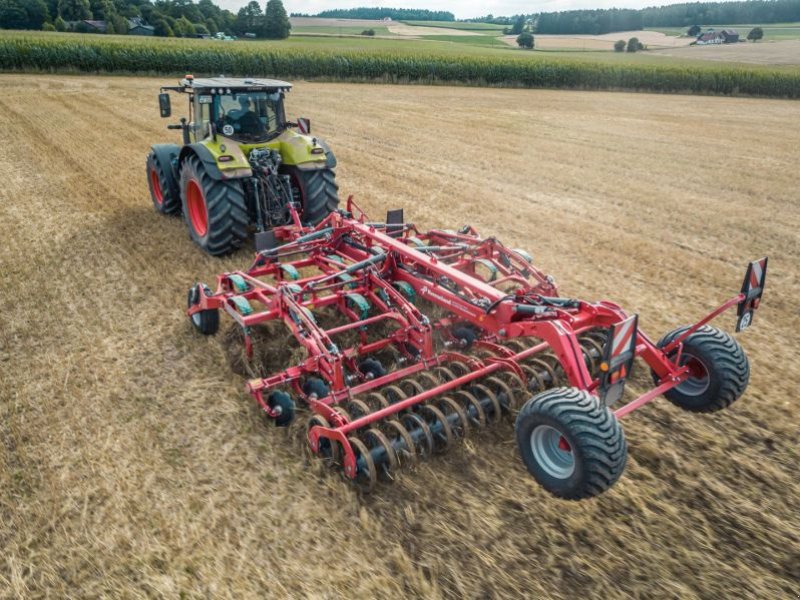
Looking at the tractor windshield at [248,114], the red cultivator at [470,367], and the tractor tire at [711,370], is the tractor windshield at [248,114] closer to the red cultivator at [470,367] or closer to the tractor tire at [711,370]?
the red cultivator at [470,367]

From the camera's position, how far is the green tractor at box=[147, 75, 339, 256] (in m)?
6.59

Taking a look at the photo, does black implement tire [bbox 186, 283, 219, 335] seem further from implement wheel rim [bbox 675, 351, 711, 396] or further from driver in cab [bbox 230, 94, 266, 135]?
implement wheel rim [bbox 675, 351, 711, 396]

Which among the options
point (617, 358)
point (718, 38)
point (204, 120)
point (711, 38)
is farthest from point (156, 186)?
point (718, 38)

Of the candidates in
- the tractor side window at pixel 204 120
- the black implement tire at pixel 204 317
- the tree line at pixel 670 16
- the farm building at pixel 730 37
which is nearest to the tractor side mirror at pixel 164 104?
the tractor side window at pixel 204 120

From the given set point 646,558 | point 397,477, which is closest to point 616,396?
point 646,558

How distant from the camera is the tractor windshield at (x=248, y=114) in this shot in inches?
280

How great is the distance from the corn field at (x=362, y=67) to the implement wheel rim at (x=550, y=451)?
1131 inches

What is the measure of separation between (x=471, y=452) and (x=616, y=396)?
3.48ft

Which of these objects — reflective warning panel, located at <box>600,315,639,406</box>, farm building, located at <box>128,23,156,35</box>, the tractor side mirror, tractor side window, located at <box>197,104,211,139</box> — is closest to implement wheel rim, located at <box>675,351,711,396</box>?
reflective warning panel, located at <box>600,315,639,406</box>

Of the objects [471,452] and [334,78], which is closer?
[471,452]

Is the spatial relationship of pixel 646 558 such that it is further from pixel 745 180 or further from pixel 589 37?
pixel 589 37

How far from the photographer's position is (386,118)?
18.9m

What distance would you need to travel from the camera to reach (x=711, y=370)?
378 cm

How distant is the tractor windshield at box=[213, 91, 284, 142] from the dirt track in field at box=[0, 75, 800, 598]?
5.10ft
